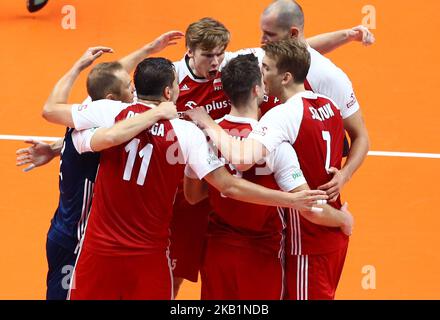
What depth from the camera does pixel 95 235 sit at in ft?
21.5

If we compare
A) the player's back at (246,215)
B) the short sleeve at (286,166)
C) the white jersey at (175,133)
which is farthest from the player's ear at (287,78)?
the white jersey at (175,133)

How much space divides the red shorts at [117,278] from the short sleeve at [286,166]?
3.37ft

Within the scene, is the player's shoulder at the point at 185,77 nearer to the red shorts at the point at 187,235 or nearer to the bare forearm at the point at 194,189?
the red shorts at the point at 187,235

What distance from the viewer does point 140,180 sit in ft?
21.2

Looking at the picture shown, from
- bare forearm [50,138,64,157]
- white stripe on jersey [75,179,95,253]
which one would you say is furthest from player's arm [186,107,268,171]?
bare forearm [50,138,64,157]

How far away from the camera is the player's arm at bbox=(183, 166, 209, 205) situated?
22.1 ft

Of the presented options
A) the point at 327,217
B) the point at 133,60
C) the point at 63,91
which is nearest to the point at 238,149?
the point at 327,217

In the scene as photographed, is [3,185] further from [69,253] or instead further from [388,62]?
[388,62]

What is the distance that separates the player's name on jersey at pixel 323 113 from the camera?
6.62 metres

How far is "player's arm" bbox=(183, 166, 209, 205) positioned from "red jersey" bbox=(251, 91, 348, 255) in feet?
1.93

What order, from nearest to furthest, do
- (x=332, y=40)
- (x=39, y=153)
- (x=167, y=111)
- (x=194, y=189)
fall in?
1. (x=167, y=111)
2. (x=194, y=189)
3. (x=39, y=153)
4. (x=332, y=40)

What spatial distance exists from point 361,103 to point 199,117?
15.3 ft

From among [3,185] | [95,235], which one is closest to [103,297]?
[95,235]

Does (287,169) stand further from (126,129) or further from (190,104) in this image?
(190,104)
